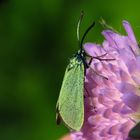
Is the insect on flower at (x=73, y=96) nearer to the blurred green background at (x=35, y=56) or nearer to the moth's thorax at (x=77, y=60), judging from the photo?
the moth's thorax at (x=77, y=60)

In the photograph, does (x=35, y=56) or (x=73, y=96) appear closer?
(x=73, y=96)

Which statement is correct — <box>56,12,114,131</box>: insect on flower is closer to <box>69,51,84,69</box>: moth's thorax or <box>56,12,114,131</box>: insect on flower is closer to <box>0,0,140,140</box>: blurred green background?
<box>69,51,84,69</box>: moth's thorax

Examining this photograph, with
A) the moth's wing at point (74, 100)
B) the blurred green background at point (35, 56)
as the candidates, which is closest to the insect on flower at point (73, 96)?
the moth's wing at point (74, 100)

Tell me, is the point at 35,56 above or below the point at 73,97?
below

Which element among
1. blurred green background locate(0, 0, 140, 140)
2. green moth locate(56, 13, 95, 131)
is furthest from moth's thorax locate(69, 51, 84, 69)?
blurred green background locate(0, 0, 140, 140)

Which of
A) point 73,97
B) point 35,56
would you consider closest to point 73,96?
point 73,97

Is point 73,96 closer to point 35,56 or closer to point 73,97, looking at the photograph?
point 73,97

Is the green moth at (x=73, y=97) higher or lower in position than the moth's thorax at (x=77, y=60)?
lower
